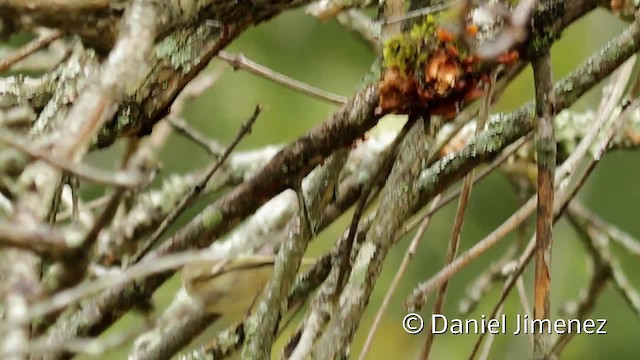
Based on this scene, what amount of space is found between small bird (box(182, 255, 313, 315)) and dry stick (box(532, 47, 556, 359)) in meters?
0.19

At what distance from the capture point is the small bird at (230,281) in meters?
0.54

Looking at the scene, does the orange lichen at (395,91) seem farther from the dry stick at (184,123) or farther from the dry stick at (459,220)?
the dry stick at (184,123)

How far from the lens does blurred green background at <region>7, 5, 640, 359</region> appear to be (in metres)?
1.23

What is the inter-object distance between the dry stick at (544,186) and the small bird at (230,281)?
7.5 inches

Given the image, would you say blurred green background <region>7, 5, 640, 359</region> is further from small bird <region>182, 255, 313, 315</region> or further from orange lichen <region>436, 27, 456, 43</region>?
orange lichen <region>436, 27, 456, 43</region>

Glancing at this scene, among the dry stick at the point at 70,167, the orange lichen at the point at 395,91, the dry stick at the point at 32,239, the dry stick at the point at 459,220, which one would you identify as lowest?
the dry stick at the point at 459,220

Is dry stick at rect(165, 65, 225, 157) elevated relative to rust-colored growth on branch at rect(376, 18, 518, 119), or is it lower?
lower

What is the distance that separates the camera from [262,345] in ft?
1.43

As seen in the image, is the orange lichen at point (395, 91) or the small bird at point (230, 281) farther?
the small bird at point (230, 281)

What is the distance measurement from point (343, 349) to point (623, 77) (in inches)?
14.7

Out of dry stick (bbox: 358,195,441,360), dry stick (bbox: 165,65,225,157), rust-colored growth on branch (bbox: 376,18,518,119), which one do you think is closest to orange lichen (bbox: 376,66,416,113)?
rust-colored growth on branch (bbox: 376,18,518,119)

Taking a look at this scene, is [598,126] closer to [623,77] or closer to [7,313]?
[623,77]

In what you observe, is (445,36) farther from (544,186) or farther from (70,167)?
(70,167)

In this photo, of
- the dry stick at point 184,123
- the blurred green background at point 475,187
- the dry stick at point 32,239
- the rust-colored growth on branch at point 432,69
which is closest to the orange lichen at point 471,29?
the rust-colored growth on branch at point 432,69
